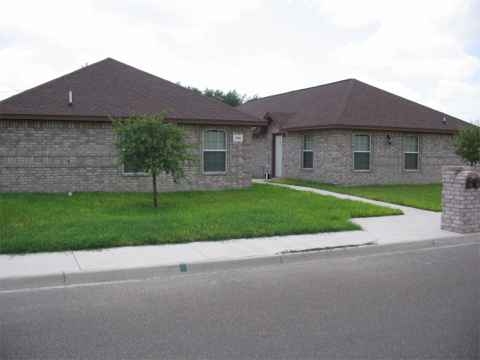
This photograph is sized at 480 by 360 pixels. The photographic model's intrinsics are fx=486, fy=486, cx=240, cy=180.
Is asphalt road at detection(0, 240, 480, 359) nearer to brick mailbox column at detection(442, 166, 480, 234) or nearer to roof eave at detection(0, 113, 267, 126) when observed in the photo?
brick mailbox column at detection(442, 166, 480, 234)

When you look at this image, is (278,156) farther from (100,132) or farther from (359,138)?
(100,132)

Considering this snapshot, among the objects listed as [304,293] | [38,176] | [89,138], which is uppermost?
[89,138]

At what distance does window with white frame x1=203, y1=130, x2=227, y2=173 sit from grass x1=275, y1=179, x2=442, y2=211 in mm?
4229

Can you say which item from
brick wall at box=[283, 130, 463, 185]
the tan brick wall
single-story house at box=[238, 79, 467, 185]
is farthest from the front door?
brick wall at box=[283, 130, 463, 185]

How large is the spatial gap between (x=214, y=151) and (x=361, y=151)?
6.92 m

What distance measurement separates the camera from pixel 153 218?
415 inches

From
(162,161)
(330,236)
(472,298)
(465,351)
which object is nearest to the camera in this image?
(465,351)

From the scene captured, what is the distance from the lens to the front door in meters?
25.1

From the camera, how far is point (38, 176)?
52.3 ft

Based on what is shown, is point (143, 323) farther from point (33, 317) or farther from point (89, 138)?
point (89, 138)

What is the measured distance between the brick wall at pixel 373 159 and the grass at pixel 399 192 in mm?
608

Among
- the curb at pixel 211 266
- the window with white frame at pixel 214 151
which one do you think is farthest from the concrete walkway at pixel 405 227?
the window with white frame at pixel 214 151

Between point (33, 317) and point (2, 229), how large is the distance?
4543mm

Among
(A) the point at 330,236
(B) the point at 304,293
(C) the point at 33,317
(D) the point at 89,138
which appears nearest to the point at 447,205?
(A) the point at 330,236
